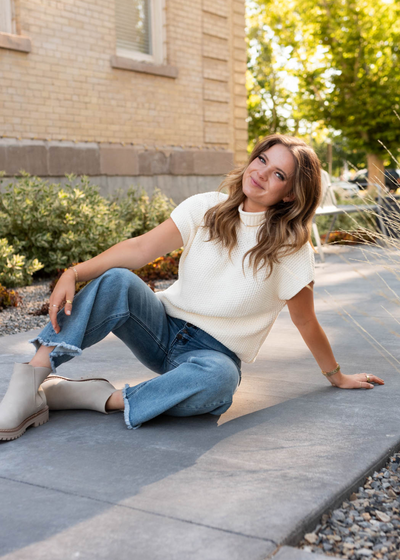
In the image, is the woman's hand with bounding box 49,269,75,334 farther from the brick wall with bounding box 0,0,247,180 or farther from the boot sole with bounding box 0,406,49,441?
the brick wall with bounding box 0,0,247,180

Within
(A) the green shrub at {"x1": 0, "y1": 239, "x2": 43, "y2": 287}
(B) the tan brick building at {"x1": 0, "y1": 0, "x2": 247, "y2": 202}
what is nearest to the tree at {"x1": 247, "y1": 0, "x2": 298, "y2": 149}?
(B) the tan brick building at {"x1": 0, "y1": 0, "x2": 247, "y2": 202}

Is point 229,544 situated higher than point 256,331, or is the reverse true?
point 256,331

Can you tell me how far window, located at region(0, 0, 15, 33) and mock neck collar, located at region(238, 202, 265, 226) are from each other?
21.7 feet

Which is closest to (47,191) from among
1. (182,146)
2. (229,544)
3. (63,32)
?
(63,32)

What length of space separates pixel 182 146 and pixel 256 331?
327 inches

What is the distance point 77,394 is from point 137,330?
0.38 metres

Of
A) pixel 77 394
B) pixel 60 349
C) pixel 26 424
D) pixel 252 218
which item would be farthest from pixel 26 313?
pixel 252 218

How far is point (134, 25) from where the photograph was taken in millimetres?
9945

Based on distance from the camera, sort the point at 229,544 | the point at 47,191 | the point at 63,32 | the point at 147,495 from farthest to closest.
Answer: the point at 63,32 < the point at 47,191 < the point at 147,495 < the point at 229,544

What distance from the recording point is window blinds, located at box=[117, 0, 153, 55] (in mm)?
9719

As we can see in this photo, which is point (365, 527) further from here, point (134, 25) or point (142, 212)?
point (134, 25)

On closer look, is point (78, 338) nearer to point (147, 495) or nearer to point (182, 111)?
point (147, 495)

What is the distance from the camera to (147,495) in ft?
6.48

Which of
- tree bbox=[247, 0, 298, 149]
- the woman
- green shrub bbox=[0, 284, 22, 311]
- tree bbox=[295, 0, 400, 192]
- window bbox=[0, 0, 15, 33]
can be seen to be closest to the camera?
the woman
